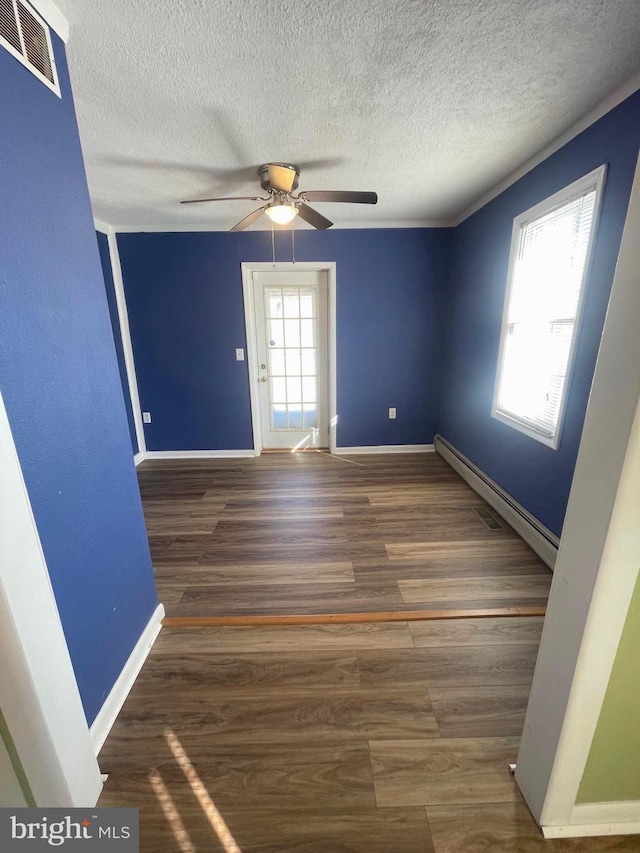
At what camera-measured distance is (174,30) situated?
1166mm

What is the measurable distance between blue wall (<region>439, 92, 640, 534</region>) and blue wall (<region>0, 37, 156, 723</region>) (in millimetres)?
2327

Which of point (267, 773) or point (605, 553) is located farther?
point (267, 773)

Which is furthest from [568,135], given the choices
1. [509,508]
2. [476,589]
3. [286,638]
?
[286,638]

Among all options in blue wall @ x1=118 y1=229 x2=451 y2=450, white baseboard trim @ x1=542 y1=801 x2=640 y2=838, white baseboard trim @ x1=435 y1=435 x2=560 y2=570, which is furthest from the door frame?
white baseboard trim @ x1=542 y1=801 x2=640 y2=838

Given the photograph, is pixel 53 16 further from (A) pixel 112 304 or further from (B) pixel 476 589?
(B) pixel 476 589

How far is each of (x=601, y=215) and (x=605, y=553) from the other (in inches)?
73.4

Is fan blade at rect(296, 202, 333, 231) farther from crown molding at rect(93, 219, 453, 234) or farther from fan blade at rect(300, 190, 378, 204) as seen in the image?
crown molding at rect(93, 219, 453, 234)

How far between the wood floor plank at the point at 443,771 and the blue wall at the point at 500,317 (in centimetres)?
136

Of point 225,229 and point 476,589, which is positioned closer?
point 476,589

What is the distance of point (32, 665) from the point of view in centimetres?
80

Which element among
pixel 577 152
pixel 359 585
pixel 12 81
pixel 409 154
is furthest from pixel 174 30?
pixel 359 585

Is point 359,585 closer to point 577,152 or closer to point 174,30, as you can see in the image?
point 174,30

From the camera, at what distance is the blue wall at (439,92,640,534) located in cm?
163

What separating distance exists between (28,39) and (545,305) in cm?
265
